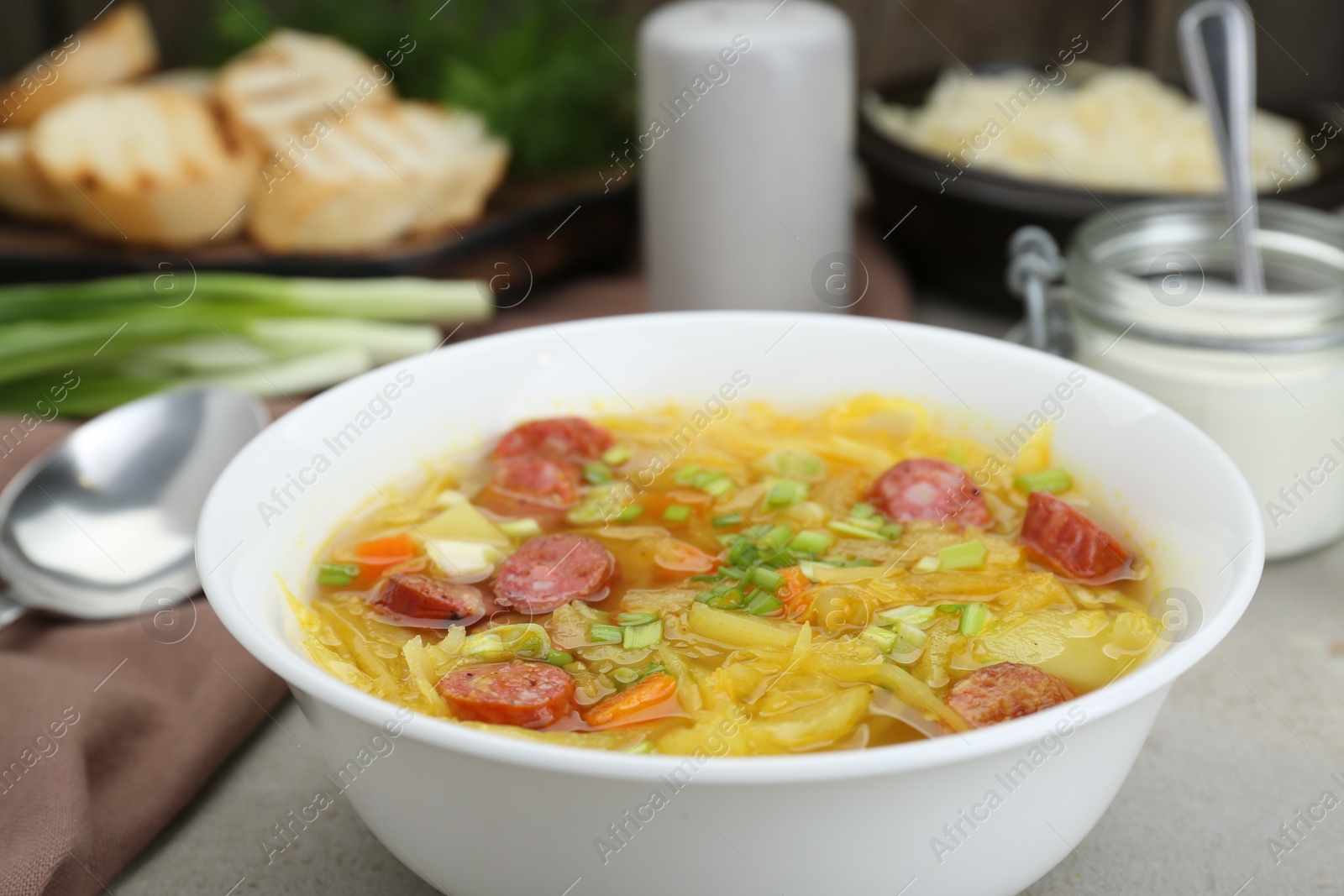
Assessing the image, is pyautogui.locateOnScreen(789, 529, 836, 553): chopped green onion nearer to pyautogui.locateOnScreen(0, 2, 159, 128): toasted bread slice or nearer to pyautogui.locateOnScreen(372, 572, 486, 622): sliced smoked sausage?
pyautogui.locateOnScreen(372, 572, 486, 622): sliced smoked sausage

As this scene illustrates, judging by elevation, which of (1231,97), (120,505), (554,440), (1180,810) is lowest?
(1180,810)

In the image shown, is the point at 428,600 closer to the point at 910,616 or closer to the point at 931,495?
the point at 910,616

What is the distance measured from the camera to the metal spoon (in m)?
2.46

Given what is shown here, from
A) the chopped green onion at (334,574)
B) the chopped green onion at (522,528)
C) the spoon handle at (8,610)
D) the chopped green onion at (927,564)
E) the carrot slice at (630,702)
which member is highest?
the carrot slice at (630,702)

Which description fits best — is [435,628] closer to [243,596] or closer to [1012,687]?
[243,596]

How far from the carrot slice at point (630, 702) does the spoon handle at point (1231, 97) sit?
6.19 ft

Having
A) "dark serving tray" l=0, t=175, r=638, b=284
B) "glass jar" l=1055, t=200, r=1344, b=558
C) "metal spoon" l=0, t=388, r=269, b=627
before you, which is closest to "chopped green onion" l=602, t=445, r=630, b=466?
"metal spoon" l=0, t=388, r=269, b=627

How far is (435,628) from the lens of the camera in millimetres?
1914

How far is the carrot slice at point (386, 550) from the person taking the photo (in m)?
2.11

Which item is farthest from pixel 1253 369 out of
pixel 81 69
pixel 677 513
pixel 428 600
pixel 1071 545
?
pixel 81 69

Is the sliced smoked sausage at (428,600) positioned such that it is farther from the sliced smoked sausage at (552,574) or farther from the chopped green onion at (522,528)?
the chopped green onion at (522,528)

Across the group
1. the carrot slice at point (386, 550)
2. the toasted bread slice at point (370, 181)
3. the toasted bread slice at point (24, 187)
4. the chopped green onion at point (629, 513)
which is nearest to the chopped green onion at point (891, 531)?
the chopped green onion at point (629, 513)

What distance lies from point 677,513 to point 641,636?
1.49 feet

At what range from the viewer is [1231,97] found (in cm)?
294
